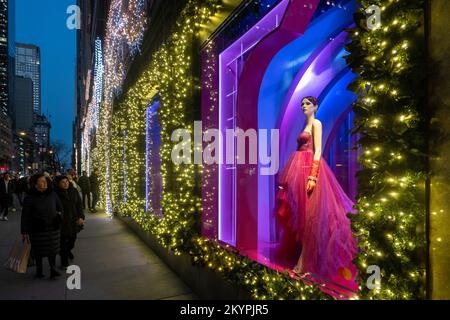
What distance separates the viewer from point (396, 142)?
7.54 ft

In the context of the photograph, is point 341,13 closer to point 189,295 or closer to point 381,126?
point 381,126

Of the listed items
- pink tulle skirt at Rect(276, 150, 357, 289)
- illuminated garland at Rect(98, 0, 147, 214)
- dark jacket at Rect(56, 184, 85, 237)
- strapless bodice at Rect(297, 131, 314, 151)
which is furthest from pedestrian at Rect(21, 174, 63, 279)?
illuminated garland at Rect(98, 0, 147, 214)

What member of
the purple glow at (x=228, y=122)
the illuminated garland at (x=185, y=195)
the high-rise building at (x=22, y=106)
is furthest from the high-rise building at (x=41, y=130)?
the purple glow at (x=228, y=122)

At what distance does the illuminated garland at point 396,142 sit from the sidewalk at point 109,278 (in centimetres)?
369

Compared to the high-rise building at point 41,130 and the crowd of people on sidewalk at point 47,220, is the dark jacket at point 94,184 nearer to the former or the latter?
the crowd of people on sidewalk at point 47,220

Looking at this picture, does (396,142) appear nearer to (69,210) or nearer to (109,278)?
(109,278)

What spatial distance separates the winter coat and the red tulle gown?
13.0ft

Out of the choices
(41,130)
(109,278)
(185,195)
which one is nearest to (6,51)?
(41,130)

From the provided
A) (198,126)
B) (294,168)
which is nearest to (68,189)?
(198,126)

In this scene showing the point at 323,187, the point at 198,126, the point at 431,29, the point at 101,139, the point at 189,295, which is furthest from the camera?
the point at 101,139

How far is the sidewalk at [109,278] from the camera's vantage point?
17.7ft

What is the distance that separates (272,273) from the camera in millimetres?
4004

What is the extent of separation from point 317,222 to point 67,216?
4.94 metres
